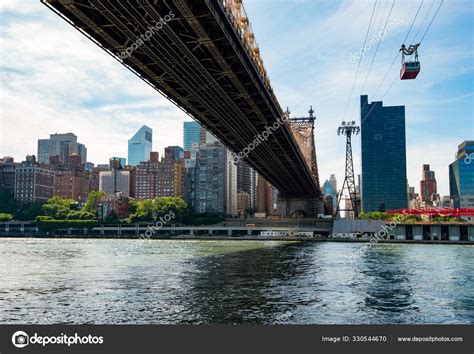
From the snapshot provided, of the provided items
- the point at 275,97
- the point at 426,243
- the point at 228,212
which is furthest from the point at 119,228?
the point at 275,97

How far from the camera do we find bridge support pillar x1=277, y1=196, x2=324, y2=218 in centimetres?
13850

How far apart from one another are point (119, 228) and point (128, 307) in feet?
398

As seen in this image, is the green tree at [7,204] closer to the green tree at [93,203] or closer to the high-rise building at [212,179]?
the green tree at [93,203]

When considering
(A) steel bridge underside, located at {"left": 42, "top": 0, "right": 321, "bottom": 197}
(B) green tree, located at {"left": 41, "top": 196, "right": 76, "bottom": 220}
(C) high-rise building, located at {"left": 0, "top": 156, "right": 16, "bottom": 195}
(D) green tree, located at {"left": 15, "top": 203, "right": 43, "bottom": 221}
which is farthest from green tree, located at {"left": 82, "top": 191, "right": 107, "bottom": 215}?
(A) steel bridge underside, located at {"left": 42, "top": 0, "right": 321, "bottom": 197}

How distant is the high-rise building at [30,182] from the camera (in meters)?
174

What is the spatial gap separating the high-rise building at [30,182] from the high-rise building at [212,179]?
60.2 m

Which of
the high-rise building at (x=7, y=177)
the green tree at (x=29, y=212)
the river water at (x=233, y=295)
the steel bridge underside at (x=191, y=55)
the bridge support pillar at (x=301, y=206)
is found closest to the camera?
the river water at (x=233, y=295)

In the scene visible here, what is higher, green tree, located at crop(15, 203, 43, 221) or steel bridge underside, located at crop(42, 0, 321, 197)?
steel bridge underside, located at crop(42, 0, 321, 197)

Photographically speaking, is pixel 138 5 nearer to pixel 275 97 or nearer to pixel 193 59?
pixel 193 59

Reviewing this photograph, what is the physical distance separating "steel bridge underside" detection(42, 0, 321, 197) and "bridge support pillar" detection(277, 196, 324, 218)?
85900mm

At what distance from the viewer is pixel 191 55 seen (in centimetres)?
3100

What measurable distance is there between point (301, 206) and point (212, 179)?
43990mm

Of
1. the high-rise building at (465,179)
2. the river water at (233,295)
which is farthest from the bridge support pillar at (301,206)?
the river water at (233,295)

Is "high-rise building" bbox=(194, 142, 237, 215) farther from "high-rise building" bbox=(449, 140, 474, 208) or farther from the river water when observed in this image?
the river water
